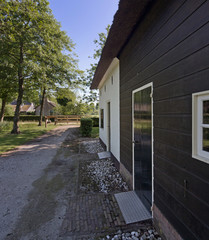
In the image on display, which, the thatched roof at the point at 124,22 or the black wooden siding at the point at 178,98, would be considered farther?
the thatched roof at the point at 124,22

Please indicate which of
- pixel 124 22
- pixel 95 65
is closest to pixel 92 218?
pixel 124 22

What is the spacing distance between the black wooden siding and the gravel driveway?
2.10m

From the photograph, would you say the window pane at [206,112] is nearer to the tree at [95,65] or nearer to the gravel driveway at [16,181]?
the gravel driveway at [16,181]

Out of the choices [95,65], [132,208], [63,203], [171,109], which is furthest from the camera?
[95,65]

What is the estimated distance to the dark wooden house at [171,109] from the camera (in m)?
1.23

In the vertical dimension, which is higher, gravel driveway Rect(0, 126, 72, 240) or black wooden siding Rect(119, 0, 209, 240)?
black wooden siding Rect(119, 0, 209, 240)

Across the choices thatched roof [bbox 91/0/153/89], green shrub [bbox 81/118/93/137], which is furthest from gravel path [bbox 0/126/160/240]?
green shrub [bbox 81/118/93/137]

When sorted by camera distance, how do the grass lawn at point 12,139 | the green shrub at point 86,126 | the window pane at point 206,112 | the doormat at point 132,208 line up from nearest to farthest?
the window pane at point 206,112 → the doormat at point 132,208 → the grass lawn at point 12,139 → the green shrub at point 86,126

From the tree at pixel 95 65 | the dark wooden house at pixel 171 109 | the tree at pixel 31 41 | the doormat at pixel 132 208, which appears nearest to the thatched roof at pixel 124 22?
the dark wooden house at pixel 171 109

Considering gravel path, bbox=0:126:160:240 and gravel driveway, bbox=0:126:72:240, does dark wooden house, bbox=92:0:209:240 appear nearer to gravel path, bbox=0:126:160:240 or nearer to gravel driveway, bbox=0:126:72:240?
gravel path, bbox=0:126:160:240

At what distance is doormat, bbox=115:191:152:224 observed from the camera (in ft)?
7.25

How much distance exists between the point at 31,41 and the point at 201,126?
1167cm

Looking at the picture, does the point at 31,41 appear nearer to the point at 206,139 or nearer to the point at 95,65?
the point at 95,65

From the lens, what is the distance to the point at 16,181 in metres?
3.62
